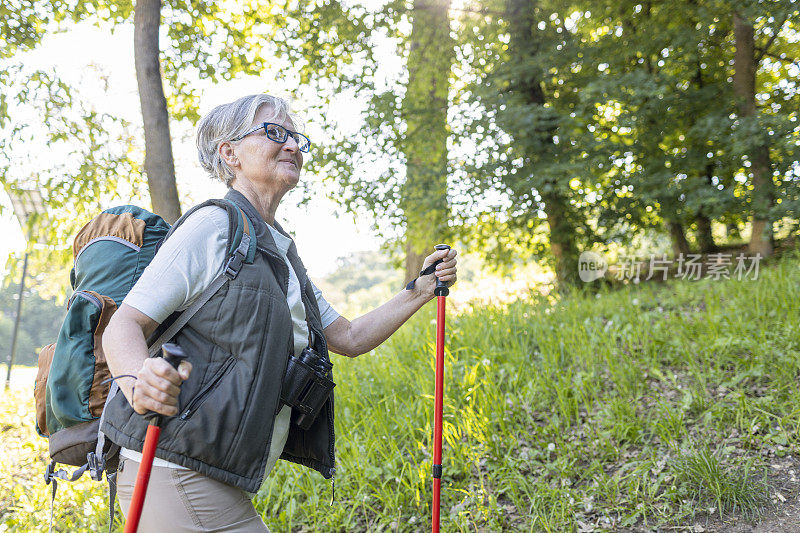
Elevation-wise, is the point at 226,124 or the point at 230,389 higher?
the point at 226,124

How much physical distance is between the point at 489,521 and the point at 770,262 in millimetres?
5482

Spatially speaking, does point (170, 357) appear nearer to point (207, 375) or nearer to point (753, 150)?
point (207, 375)

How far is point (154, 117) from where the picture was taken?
4938 millimetres

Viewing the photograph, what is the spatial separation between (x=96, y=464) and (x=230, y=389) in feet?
1.59

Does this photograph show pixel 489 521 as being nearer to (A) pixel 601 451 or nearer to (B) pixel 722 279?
(A) pixel 601 451

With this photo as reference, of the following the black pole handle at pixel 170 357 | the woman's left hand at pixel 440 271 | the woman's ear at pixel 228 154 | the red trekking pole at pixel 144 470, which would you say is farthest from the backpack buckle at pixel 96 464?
the woman's left hand at pixel 440 271

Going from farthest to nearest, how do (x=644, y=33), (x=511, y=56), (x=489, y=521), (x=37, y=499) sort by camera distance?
(x=511, y=56), (x=644, y=33), (x=37, y=499), (x=489, y=521)

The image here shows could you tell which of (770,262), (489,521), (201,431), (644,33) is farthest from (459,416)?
(644,33)

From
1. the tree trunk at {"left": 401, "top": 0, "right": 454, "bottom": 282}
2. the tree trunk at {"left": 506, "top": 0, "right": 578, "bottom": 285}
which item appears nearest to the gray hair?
the tree trunk at {"left": 401, "top": 0, "right": 454, "bottom": 282}

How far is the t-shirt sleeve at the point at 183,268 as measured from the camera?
1.69m

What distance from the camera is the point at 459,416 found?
4535 mm

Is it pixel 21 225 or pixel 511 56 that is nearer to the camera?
pixel 21 225

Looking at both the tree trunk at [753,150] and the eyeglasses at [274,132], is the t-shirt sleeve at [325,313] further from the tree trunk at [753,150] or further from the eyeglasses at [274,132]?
the tree trunk at [753,150]

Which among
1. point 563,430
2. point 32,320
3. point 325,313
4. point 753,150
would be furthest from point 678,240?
point 32,320
